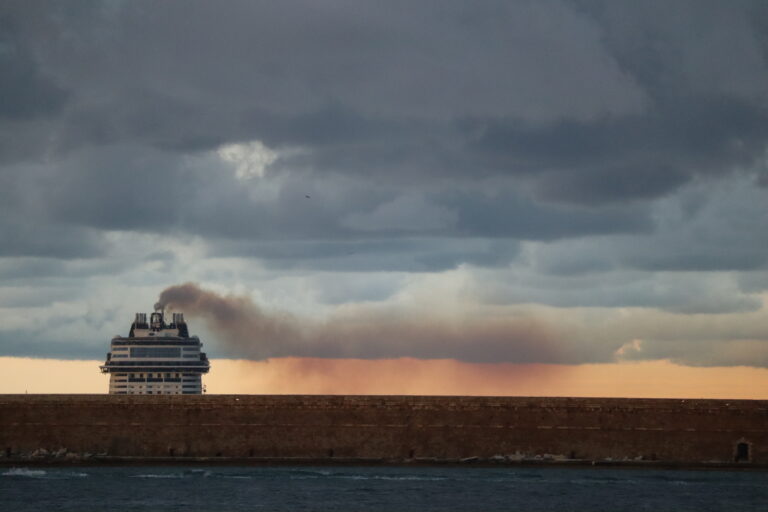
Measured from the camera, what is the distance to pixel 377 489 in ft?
161

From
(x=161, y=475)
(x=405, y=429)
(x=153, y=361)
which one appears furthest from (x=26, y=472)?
(x=153, y=361)

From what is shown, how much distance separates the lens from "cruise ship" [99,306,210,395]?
321 feet

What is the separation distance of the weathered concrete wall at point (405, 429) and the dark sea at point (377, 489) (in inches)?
35.8

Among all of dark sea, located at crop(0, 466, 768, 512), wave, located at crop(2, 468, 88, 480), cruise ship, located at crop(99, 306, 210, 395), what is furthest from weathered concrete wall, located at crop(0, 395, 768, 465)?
cruise ship, located at crop(99, 306, 210, 395)

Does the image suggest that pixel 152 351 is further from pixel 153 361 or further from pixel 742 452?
pixel 742 452

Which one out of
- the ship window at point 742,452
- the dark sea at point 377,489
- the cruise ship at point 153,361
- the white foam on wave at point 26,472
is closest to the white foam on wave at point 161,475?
the dark sea at point 377,489

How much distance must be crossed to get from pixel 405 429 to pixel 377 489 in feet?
33.0

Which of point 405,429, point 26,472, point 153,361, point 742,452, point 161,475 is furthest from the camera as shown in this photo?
point 153,361

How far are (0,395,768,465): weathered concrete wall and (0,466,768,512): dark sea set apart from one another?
0.91 m

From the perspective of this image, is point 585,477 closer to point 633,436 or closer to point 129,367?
point 633,436

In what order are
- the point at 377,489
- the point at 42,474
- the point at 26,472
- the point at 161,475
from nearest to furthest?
1. the point at 377,489
2. the point at 161,475
3. the point at 42,474
4. the point at 26,472

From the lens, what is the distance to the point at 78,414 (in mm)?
59500

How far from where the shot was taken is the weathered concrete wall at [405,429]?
58969mm

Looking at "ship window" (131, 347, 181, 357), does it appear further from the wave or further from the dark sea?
the wave
